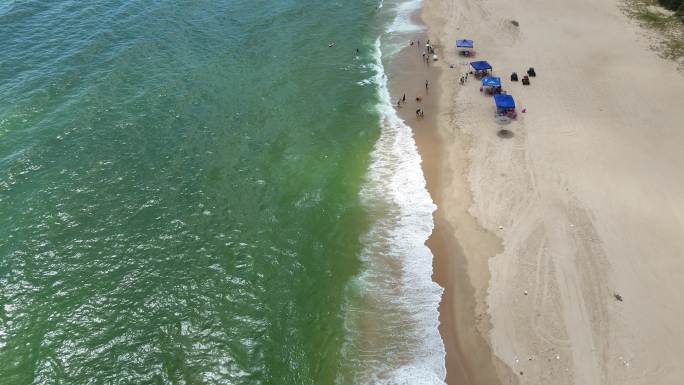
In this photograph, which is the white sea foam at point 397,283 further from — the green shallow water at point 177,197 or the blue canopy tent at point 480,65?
the blue canopy tent at point 480,65

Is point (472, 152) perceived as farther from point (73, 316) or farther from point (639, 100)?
point (73, 316)

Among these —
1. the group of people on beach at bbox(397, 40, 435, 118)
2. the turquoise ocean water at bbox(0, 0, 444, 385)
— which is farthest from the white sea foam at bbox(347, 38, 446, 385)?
the group of people on beach at bbox(397, 40, 435, 118)

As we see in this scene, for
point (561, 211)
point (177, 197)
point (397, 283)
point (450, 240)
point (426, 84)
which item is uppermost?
point (426, 84)

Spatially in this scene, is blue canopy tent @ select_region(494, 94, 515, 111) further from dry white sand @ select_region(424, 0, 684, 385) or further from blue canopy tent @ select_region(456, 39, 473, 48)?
blue canopy tent @ select_region(456, 39, 473, 48)

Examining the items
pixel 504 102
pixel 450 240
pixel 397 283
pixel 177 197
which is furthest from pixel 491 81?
pixel 177 197

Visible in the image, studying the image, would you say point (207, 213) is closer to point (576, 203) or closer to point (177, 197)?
point (177, 197)

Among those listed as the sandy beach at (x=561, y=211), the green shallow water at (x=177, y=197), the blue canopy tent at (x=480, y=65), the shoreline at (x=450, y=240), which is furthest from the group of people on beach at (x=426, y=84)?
the blue canopy tent at (x=480, y=65)

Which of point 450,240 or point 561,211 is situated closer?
point 450,240
